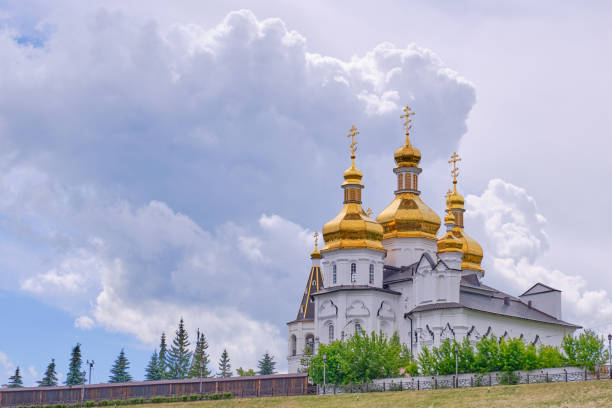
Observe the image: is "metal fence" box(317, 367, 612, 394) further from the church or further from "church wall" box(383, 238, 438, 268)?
"church wall" box(383, 238, 438, 268)

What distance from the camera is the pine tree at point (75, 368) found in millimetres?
75188

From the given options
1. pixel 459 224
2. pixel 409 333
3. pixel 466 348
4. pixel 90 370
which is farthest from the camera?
pixel 459 224

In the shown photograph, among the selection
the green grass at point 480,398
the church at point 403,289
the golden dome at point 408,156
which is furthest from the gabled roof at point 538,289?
the green grass at point 480,398

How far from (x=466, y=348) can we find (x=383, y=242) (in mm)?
19081

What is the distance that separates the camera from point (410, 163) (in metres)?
72.7

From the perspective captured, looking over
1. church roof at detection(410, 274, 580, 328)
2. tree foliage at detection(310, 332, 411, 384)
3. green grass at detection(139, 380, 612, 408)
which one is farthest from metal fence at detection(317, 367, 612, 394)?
church roof at detection(410, 274, 580, 328)

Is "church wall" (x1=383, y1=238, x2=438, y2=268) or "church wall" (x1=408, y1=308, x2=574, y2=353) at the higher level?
"church wall" (x1=383, y1=238, x2=438, y2=268)

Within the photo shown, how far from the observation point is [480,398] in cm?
4434

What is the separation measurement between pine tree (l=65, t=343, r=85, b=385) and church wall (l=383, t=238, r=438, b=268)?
26604 millimetres

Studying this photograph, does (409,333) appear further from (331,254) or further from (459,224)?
(459,224)

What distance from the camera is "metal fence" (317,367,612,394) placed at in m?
46.5

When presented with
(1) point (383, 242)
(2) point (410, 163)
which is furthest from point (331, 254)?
(2) point (410, 163)

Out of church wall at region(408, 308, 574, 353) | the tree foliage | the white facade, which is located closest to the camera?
the tree foliage

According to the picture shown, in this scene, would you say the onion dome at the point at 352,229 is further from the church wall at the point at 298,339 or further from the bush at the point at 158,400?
the bush at the point at 158,400
